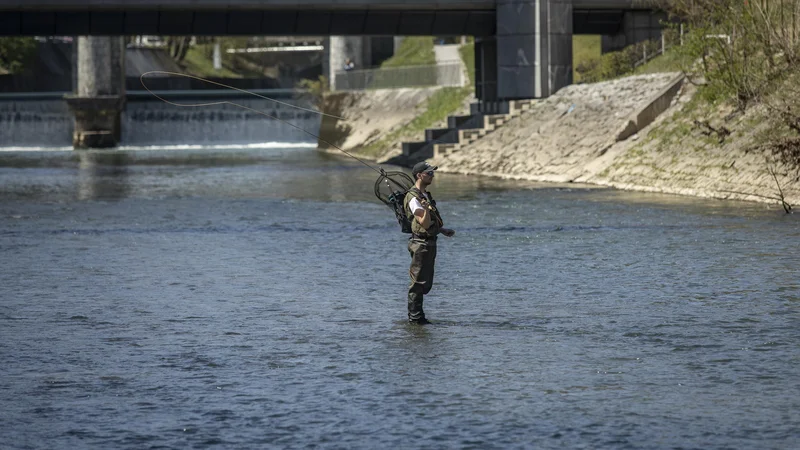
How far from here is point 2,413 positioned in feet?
39.5

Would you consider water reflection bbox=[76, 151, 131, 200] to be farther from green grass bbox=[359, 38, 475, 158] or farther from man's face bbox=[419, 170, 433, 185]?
man's face bbox=[419, 170, 433, 185]

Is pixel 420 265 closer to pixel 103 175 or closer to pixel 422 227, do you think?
pixel 422 227

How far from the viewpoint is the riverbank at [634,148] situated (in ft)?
125

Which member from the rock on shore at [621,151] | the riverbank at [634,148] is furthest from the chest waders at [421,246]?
the rock on shore at [621,151]

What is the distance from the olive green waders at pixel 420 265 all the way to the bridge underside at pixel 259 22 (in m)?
43.6

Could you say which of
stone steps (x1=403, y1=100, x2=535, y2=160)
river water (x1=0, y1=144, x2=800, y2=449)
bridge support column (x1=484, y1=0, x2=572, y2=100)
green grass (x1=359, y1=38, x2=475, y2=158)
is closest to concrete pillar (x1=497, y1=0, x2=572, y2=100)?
bridge support column (x1=484, y1=0, x2=572, y2=100)

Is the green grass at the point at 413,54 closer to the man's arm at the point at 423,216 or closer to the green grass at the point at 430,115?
the green grass at the point at 430,115

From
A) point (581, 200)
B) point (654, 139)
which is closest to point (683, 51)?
point (654, 139)

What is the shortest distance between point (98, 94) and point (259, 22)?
3199 cm

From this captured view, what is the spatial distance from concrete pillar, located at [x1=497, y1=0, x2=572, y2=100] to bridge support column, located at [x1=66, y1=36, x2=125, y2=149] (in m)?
34.7

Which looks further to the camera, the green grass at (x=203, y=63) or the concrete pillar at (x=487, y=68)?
the green grass at (x=203, y=63)

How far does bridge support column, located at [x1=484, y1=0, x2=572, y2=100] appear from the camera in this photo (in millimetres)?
60938

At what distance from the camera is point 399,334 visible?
1590 centimetres

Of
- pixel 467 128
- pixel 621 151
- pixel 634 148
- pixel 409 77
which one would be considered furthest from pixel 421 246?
pixel 409 77
